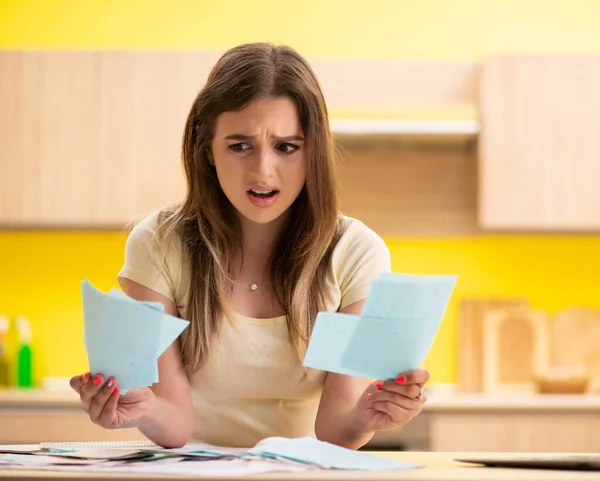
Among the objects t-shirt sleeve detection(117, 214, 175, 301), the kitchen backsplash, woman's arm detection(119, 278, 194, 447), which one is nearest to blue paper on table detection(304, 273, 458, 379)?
woman's arm detection(119, 278, 194, 447)

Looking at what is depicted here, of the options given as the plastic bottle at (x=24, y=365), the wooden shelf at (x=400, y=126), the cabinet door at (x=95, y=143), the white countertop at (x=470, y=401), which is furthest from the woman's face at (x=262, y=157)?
the plastic bottle at (x=24, y=365)

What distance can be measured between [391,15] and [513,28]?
0.52 m

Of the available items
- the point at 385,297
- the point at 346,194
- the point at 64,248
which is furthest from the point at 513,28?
the point at 385,297

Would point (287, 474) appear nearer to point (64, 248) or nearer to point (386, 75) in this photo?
point (386, 75)

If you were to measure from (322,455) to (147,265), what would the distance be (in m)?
0.59

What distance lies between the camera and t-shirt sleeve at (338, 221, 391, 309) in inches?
75.1

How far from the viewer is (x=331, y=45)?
4359 millimetres

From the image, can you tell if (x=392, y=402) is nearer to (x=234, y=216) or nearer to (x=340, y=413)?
(x=340, y=413)

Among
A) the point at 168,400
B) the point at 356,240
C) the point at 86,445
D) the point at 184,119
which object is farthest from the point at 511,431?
the point at 86,445

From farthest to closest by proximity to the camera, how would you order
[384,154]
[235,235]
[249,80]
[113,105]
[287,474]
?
1. [384,154]
2. [113,105]
3. [235,235]
4. [249,80]
5. [287,474]

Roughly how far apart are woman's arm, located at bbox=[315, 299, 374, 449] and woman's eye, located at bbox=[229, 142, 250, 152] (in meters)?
0.44

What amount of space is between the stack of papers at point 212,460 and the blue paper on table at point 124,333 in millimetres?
116

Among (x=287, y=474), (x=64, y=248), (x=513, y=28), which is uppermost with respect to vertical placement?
(x=513, y=28)

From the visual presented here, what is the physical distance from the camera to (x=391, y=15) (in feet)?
14.3
